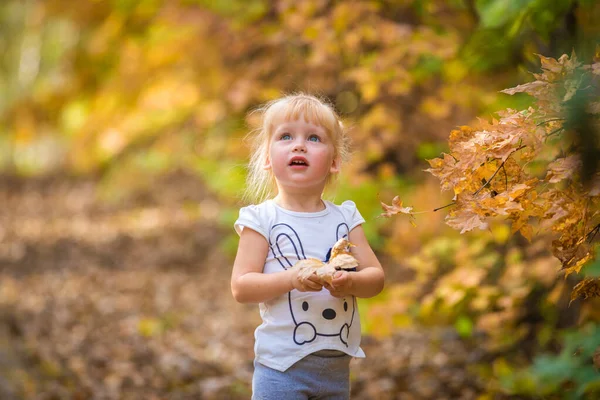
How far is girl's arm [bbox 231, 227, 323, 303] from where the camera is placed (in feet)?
6.08

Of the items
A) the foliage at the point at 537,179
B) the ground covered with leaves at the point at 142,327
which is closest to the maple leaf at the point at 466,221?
the foliage at the point at 537,179

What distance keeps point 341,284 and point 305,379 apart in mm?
351

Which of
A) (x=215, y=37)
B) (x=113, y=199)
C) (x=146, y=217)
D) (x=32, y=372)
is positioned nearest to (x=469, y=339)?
(x=32, y=372)

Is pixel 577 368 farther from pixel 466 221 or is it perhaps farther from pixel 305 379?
pixel 305 379

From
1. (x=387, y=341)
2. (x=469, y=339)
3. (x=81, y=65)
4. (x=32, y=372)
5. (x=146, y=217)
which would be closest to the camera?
(x=32, y=372)

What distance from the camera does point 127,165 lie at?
Result: 39.1 feet

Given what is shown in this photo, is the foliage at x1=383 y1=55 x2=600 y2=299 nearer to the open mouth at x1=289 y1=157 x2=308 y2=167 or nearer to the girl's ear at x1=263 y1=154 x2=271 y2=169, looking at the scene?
the open mouth at x1=289 y1=157 x2=308 y2=167

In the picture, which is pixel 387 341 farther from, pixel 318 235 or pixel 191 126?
pixel 191 126

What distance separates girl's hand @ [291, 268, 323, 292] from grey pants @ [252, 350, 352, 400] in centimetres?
27

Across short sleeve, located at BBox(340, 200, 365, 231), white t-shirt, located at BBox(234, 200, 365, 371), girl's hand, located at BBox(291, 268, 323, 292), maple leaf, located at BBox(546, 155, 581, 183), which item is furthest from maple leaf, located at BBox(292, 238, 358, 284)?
maple leaf, located at BBox(546, 155, 581, 183)

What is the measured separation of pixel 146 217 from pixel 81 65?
3.39m

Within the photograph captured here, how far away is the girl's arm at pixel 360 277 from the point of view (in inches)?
71.6

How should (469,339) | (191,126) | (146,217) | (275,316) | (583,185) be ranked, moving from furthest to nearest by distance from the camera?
(146,217)
(191,126)
(469,339)
(275,316)
(583,185)

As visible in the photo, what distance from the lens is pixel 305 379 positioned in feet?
6.49
